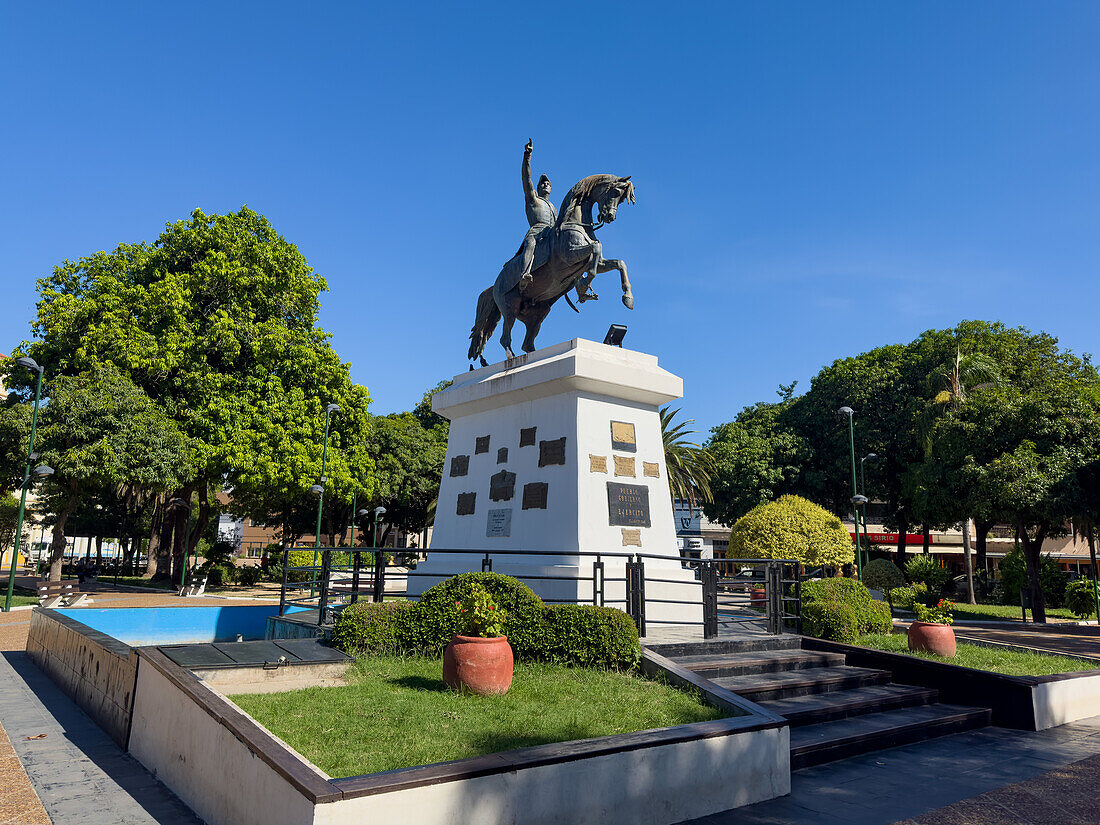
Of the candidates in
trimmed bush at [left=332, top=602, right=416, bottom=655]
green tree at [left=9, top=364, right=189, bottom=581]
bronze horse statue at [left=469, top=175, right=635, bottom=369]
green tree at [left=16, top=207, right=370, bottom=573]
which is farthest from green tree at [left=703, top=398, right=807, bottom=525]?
trimmed bush at [left=332, top=602, right=416, bottom=655]

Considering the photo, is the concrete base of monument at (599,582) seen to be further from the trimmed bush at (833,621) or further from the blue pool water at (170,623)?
the blue pool water at (170,623)

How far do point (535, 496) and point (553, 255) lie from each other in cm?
408

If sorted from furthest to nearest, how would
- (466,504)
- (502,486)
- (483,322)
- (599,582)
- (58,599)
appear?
(58,599), (483,322), (466,504), (502,486), (599,582)

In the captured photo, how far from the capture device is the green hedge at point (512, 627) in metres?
8.07

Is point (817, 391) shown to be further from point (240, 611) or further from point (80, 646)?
point (80, 646)

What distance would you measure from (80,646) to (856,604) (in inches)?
442

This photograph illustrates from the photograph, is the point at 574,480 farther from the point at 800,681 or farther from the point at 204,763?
the point at 204,763

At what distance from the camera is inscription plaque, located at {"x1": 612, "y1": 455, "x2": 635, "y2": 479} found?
11.4m

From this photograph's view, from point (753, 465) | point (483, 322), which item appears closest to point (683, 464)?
point (753, 465)

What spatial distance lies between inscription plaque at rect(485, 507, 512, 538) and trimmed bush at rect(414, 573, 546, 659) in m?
2.96

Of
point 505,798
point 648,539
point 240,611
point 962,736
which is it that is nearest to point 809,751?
point 962,736

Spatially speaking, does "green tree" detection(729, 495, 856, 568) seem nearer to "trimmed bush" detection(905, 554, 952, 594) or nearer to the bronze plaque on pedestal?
"trimmed bush" detection(905, 554, 952, 594)

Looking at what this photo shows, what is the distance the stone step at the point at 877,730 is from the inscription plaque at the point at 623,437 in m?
4.90

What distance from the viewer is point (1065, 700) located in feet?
30.9
